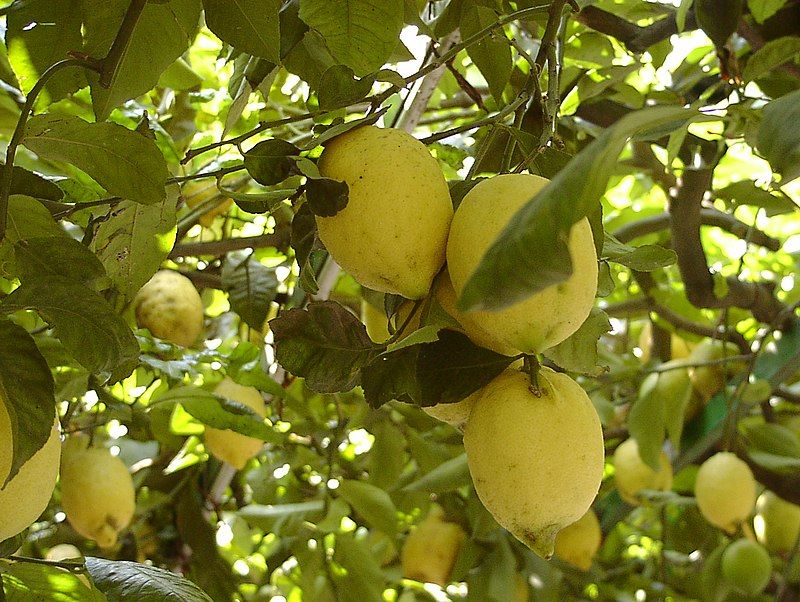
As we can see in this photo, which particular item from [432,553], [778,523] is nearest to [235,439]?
[432,553]

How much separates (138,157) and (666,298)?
4.04ft

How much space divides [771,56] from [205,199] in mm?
712

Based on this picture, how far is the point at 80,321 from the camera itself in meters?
0.50

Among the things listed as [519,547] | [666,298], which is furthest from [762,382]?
[519,547]

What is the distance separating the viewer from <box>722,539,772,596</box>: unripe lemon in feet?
4.69

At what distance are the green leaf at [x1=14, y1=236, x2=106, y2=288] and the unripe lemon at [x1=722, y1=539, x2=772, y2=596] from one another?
123 centimetres

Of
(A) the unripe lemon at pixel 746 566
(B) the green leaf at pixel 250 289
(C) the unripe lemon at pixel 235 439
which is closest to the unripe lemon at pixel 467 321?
(B) the green leaf at pixel 250 289

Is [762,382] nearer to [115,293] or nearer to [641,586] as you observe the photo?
[641,586]

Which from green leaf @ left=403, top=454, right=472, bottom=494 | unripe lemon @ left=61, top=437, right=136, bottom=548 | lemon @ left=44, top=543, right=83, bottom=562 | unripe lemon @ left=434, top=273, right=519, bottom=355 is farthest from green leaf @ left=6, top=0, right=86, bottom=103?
lemon @ left=44, top=543, right=83, bottom=562

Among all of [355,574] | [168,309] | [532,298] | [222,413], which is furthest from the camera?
[355,574]

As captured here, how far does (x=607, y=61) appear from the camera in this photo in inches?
43.4

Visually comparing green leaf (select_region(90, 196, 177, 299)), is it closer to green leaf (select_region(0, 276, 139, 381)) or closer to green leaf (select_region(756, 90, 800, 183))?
green leaf (select_region(0, 276, 139, 381))

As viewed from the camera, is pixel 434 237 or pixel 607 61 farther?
pixel 607 61

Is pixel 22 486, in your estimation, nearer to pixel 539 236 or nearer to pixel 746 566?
pixel 539 236
